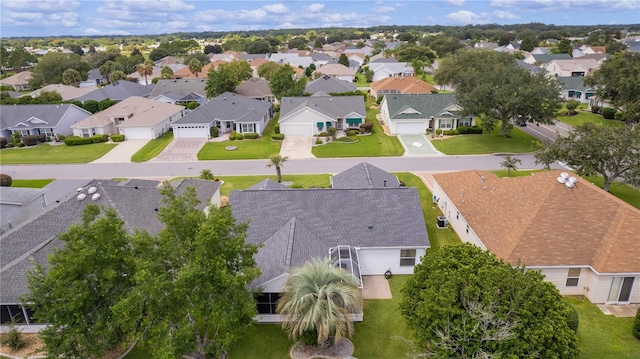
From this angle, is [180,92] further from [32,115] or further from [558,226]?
[558,226]

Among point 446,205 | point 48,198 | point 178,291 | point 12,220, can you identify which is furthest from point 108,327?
point 48,198

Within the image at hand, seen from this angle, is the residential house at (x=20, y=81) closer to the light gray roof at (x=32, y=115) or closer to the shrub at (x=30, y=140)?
the light gray roof at (x=32, y=115)

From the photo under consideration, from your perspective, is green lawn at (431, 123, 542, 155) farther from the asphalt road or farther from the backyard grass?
the backyard grass

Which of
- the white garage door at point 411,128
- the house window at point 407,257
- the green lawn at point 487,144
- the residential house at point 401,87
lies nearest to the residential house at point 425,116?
the white garage door at point 411,128

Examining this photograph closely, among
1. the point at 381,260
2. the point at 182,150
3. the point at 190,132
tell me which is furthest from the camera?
the point at 190,132

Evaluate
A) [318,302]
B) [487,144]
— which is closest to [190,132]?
[487,144]

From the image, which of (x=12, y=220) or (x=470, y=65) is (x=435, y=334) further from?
(x=470, y=65)

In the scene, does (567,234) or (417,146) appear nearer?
(567,234)

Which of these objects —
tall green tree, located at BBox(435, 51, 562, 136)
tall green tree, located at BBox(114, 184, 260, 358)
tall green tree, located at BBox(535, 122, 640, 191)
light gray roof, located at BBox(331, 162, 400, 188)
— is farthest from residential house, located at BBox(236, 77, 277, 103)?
tall green tree, located at BBox(114, 184, 260, 358)
